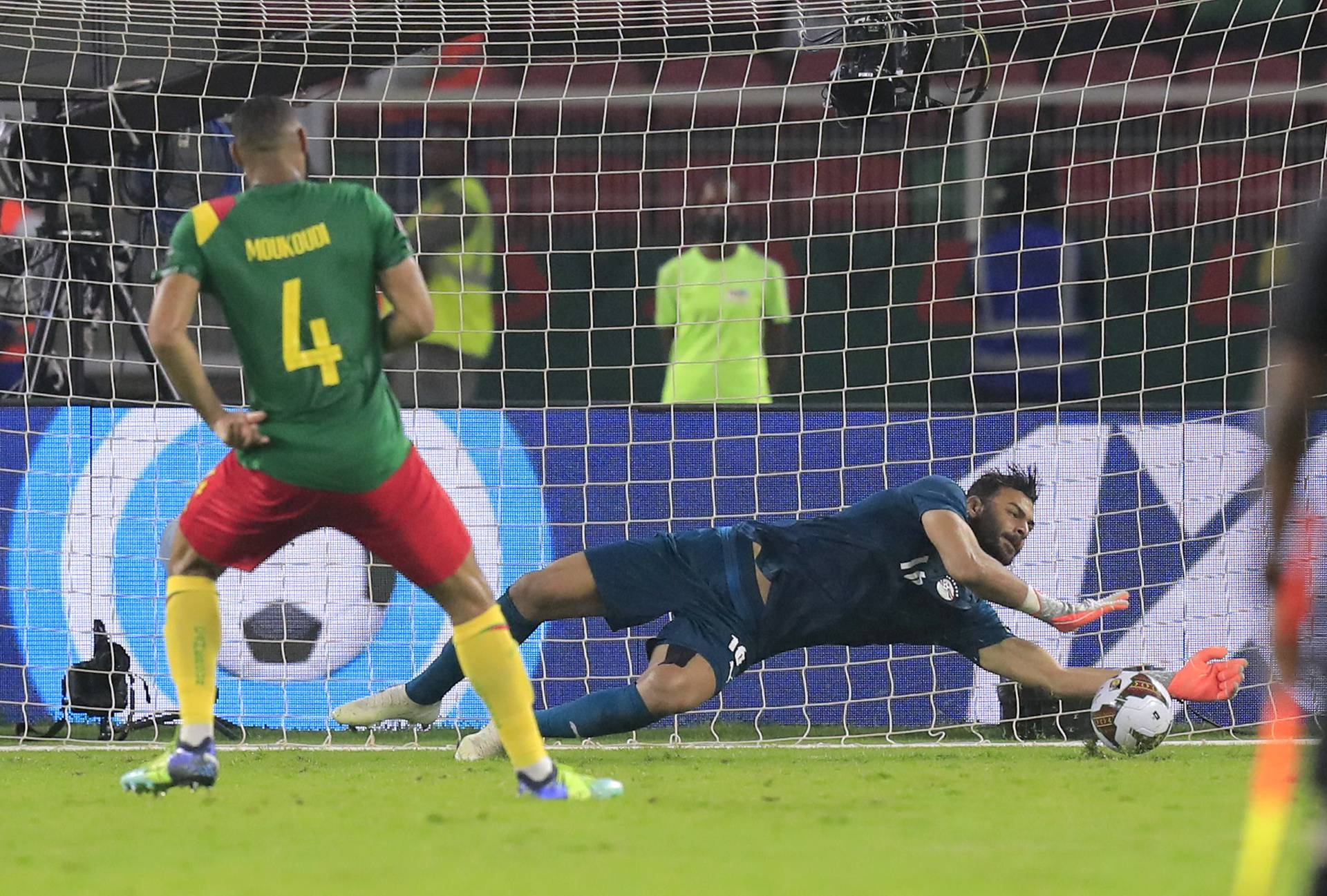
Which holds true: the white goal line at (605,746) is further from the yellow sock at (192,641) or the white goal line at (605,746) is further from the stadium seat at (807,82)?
the stadium seat at (807,82)

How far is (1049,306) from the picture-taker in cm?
849

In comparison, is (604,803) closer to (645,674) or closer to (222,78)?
(645,674)

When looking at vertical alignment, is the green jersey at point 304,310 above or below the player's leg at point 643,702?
above

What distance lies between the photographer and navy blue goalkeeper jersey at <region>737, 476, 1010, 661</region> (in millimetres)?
6594

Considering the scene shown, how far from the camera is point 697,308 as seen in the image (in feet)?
29.6

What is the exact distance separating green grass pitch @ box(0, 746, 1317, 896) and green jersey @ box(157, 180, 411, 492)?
898 millimetres

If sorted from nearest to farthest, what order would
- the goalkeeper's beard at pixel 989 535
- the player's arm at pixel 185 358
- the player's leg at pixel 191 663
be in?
the player's arm at pixel 185 358, the player's leg at pixel 191 663, the goalkeeper's beard at pixel 989 535

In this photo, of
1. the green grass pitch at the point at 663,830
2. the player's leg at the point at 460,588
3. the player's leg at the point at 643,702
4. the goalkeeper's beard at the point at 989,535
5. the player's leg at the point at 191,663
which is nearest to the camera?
the green grass pitch at the point at 663,830

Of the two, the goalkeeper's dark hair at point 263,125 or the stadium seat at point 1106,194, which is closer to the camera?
the goalkeeper's dark hair at point 263,125

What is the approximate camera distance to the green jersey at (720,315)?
8727 millimetres

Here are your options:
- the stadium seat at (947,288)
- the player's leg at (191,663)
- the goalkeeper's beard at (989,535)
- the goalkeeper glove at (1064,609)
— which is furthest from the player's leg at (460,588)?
the stadium seat at (947,288)

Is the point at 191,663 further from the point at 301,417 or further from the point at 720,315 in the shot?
the point at 720,315

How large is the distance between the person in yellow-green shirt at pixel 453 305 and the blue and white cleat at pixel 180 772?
145 inches

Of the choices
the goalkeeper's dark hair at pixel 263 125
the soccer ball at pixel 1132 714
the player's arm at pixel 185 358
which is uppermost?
the goalkeeper's dark hair at pixel 263 125
